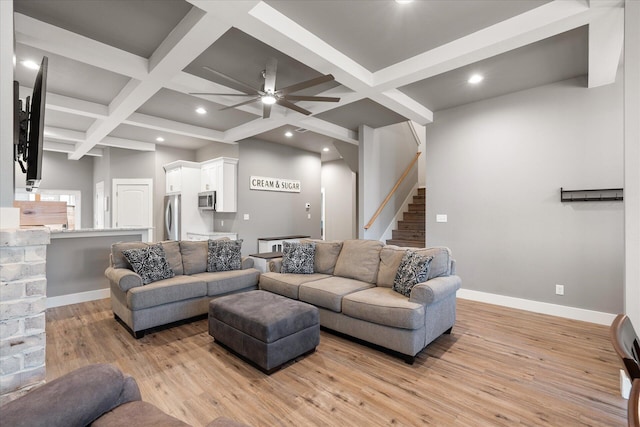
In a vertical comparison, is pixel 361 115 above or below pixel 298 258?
above

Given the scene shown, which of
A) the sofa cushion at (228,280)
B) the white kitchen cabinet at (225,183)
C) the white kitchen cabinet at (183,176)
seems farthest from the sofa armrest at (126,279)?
the white kitchen cabinet at (183,176)

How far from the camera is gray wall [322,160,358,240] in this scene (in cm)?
843

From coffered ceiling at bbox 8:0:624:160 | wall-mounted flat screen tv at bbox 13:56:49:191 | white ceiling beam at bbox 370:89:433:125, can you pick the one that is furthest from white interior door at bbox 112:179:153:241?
white ceiling beam at bbox 370:89:433:125

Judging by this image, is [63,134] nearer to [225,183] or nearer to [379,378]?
[225,183]

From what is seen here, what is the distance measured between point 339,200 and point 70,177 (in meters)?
7.27

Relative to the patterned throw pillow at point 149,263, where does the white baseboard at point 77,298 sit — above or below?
below

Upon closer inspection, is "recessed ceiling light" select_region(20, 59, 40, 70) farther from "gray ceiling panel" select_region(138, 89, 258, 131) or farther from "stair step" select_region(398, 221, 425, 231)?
"stair step" select_region(398, 221, 425, 231)

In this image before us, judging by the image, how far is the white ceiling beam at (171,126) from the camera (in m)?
4.95

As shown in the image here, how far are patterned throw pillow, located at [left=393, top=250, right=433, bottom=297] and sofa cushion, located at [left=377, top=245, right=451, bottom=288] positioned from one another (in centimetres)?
11

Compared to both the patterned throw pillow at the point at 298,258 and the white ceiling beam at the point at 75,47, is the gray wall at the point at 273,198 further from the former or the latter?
the white ceiling beam at the point at 75,47

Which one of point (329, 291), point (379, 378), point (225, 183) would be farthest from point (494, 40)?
point (225, 183)

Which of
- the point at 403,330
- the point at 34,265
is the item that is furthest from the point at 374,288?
the point at 34,265

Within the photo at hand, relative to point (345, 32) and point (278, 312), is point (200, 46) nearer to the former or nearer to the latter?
point (345, 32)

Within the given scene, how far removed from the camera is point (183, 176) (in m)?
6.45
